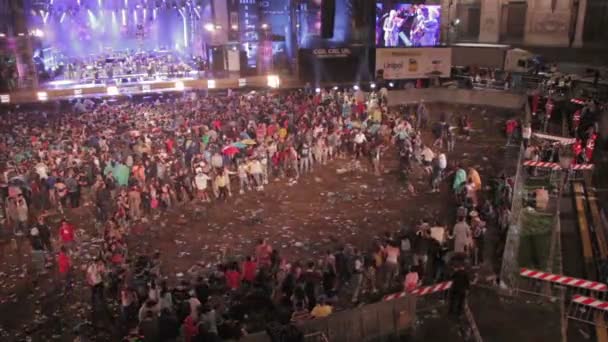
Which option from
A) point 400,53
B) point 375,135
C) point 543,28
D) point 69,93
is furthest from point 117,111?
point 543,28

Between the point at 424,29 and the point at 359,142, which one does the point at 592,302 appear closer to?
the point at 359,142

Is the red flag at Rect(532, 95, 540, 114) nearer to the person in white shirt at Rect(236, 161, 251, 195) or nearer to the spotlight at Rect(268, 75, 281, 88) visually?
the spotlight at Rect(268, 75, 281, 88)

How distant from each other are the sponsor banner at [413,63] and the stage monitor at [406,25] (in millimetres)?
1125

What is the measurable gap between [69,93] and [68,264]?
59.9 ft

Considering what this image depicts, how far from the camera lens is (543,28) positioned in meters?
40.2

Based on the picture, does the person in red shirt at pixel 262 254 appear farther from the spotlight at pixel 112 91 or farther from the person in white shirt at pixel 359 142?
the spotlight at pixel 112 91

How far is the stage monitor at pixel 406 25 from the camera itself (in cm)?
3180

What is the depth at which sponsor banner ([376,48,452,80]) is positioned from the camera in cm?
3006

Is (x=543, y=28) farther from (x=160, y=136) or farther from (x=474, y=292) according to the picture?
(x=474, y=292)

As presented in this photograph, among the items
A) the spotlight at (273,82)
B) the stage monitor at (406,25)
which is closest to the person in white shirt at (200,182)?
the spotlight at (273,82)

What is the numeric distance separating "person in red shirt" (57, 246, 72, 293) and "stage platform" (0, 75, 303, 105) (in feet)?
58.5

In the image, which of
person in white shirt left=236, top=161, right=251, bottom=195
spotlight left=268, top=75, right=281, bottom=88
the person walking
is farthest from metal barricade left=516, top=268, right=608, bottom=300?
spotlight left=268, top=75, right=281, bottom=88

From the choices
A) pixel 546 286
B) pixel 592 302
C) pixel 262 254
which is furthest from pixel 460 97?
pixel 262 254

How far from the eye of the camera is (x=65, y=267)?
10688 millimetres
